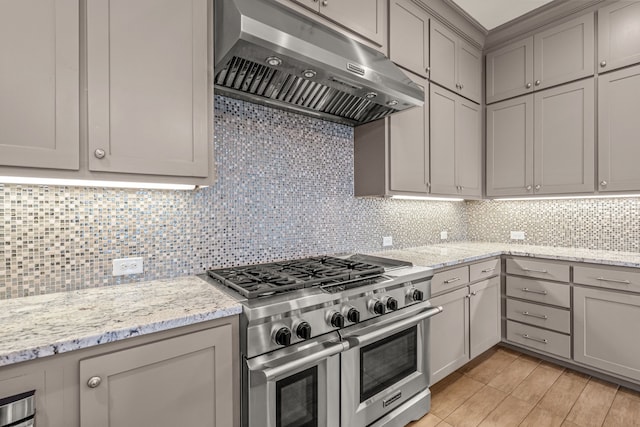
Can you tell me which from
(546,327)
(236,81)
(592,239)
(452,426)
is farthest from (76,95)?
(592,239)

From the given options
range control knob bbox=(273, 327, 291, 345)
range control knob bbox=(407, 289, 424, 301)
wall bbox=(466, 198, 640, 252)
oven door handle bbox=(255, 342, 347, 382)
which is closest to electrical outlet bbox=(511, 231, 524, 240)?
wall bbox=(466, 198, 640, 252)

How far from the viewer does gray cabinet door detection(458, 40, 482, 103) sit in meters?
2.89

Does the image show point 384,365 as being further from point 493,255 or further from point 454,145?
point 454,145

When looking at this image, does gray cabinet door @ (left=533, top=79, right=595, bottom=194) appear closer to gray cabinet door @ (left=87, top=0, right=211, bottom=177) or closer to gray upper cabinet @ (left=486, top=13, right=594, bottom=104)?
gray upper cabinet @ (left=486, top=13, right=594, bottom=104)

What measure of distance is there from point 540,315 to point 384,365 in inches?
70.0

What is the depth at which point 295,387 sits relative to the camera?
1346 millimetres

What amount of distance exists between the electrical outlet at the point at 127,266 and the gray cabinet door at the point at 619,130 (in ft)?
11.1

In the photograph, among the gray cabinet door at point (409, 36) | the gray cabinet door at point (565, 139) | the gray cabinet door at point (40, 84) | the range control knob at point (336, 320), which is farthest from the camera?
the gray cabinet door at point (565, 139)

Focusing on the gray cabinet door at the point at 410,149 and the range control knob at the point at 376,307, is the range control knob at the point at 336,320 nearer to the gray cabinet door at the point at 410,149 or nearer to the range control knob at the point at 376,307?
the range control knob at the point at 376,307

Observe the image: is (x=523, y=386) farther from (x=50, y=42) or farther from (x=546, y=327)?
(x=50, y=42)

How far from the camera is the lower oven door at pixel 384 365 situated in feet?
4.98

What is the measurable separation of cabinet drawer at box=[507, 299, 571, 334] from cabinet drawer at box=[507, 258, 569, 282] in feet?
0.85

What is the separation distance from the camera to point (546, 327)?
2.61 meters

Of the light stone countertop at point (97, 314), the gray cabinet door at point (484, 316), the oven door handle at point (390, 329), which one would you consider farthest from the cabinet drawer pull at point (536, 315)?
the light stone countertop at point (97, 314)
